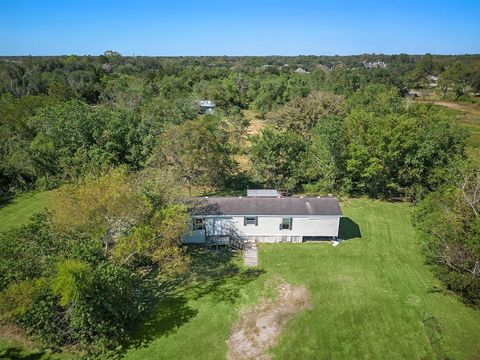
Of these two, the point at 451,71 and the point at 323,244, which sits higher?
the point at 451,71

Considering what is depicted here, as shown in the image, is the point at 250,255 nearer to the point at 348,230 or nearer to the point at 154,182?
the point at 154,182

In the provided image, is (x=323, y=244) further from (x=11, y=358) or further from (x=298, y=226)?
(x=11, y=358)

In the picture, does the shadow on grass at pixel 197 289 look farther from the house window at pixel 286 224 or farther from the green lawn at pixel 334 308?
the house window at pixel 286 224

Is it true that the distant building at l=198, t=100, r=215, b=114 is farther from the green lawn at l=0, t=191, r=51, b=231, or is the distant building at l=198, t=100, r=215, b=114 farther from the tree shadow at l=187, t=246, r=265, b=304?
the tree shadow at l=187, t=246, r=265, b=304

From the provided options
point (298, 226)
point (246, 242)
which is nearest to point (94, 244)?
point (246, 242)

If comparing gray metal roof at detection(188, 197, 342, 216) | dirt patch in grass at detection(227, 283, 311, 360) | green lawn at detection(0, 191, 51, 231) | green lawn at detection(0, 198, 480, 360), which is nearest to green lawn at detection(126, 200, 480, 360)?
green lawn at detection(0, 198, 480, 360)

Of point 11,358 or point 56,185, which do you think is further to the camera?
point 56,185
